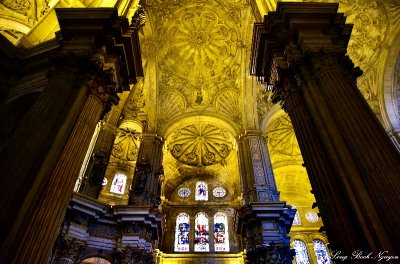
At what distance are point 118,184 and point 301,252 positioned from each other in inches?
467

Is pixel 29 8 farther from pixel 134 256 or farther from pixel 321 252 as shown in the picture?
pixel 321 252

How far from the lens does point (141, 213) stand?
34.8ft

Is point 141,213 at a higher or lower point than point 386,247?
higher

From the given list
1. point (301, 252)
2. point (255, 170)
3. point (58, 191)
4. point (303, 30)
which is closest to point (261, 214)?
point (255, 170)

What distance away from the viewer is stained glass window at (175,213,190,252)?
16.8 metres

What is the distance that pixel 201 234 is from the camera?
57.2 ft

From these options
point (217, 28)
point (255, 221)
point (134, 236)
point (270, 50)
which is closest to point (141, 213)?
point (134, 236)

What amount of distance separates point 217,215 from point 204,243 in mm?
2259

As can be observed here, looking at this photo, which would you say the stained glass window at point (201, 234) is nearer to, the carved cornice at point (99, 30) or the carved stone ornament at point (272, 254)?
the carved stone ornament at point (272, 254)

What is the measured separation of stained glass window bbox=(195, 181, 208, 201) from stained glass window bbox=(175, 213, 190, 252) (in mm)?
1820

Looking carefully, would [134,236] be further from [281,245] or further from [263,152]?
[263,152]

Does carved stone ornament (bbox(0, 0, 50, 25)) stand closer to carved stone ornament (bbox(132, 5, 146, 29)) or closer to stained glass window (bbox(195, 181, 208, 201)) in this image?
carved stone ornament (bbox(132, 5, 146, 29))

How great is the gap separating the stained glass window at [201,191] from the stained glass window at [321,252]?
7627mm

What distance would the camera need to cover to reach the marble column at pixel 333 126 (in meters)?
3.54
